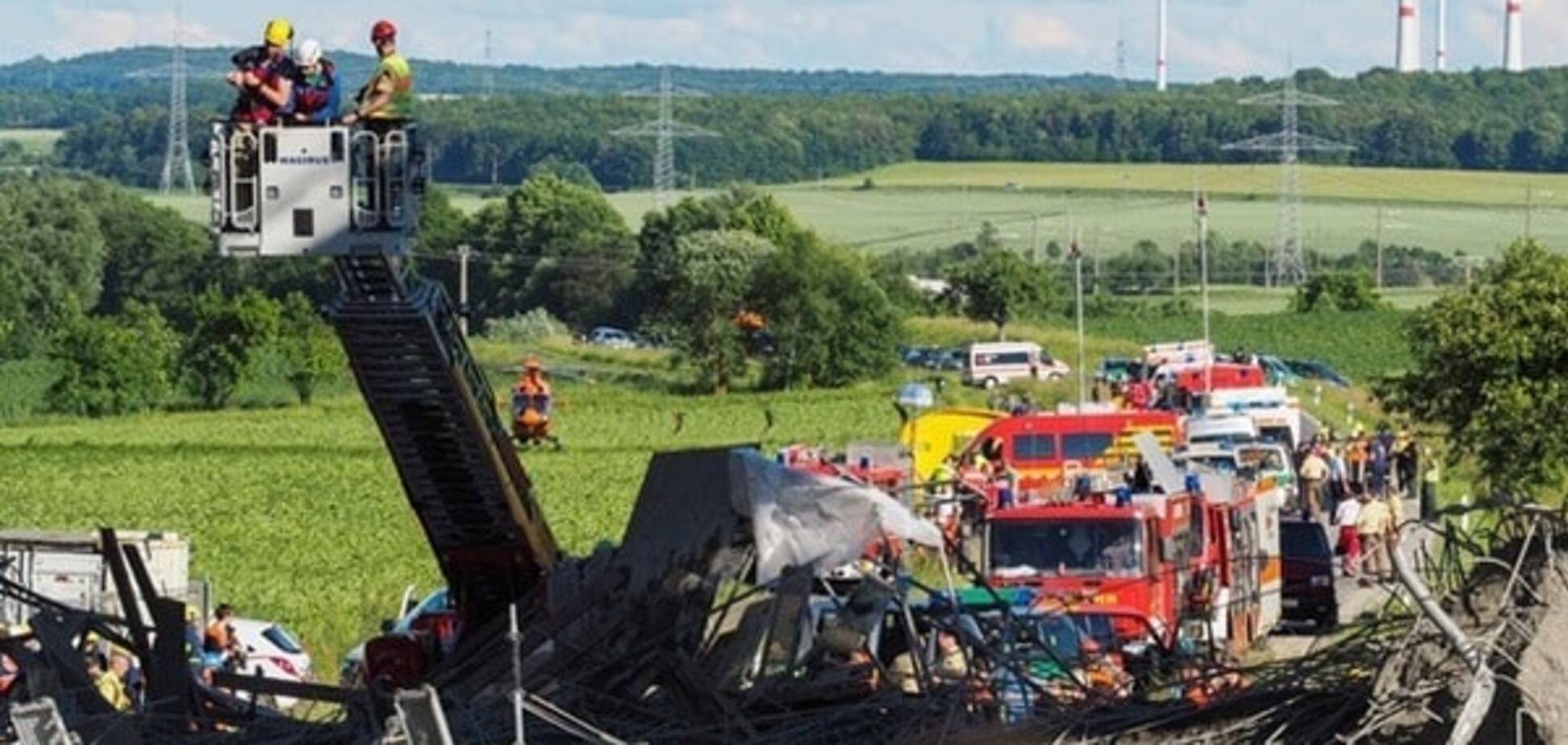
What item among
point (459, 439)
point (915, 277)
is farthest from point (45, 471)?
point (915, 277)

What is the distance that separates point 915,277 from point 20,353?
46.0 m

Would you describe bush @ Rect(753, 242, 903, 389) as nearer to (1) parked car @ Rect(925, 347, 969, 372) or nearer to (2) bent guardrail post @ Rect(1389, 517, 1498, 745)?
(1) parked car @ Rect(925, 347, 969, 372)

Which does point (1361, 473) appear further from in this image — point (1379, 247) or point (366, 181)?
point (1379, 247)

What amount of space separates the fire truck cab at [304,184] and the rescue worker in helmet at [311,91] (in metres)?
0.08

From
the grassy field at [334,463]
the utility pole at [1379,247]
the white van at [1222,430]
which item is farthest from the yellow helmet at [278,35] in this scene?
the utility pole at [1379,247]

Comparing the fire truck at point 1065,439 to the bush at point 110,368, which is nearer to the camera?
the fire truck at point 1065,439

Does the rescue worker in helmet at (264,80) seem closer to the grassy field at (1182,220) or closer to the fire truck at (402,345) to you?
the fire truck at (402,345)

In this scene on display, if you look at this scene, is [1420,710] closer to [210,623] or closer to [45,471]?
[210,623]

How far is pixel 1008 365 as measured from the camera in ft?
297

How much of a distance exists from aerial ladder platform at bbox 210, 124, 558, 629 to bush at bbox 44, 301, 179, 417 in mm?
66666

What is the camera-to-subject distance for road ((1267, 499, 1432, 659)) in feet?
37.0

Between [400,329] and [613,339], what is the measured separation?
9314 centimetres

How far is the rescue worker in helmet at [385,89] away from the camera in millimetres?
21188

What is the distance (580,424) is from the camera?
81.0 meters
